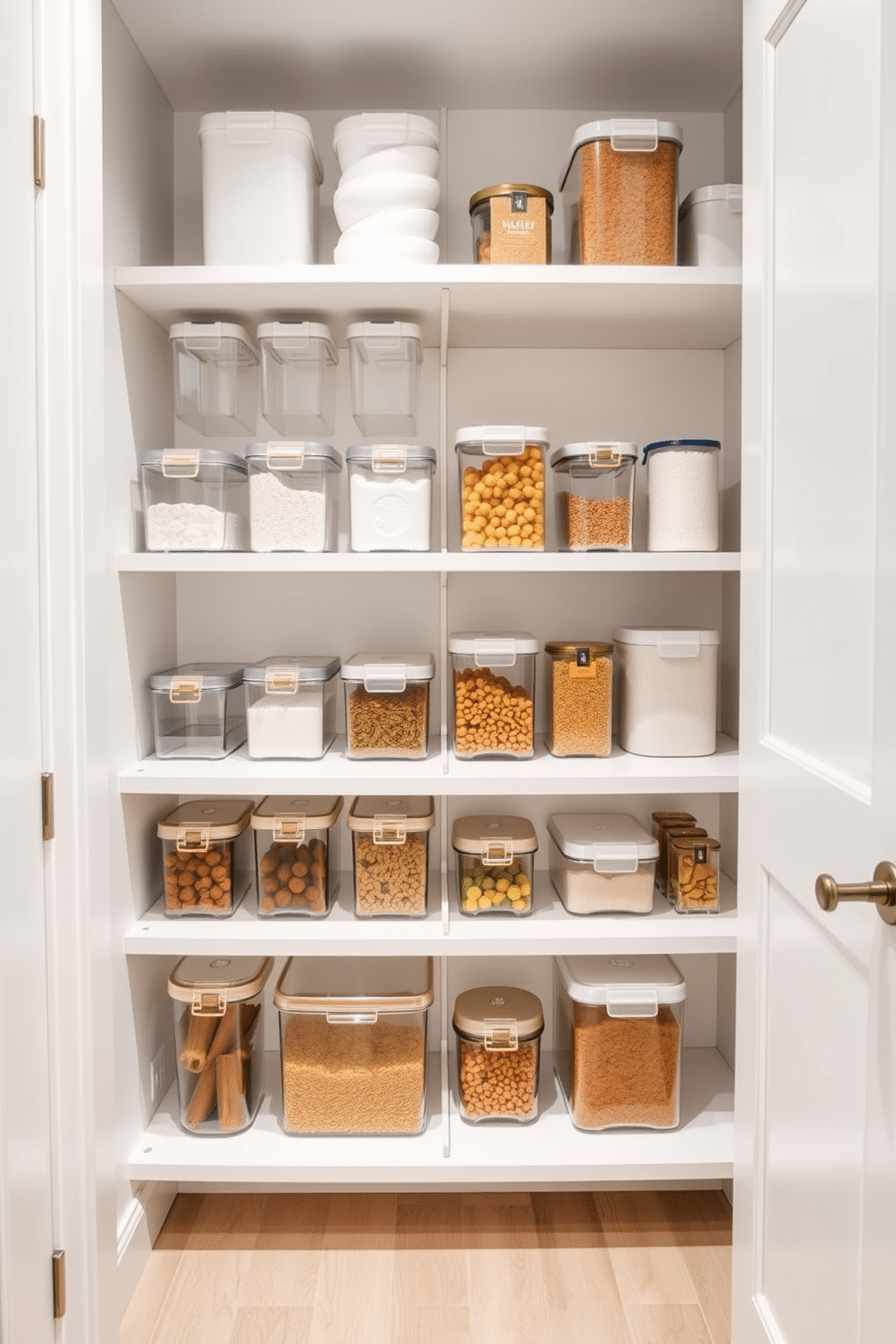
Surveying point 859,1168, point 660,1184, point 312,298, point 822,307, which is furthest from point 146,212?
point 660,1184

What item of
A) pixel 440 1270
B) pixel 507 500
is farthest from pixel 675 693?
pixel 440 1270

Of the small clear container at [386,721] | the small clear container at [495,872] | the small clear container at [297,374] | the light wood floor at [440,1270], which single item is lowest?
the light wood floor at [440,1270]

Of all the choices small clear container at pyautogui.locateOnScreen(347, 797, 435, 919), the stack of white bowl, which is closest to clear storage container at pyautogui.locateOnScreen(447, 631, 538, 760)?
small clear container at pyautogui.locateOnScreen(347, 797, 435, 919)

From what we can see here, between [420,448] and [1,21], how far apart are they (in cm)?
90

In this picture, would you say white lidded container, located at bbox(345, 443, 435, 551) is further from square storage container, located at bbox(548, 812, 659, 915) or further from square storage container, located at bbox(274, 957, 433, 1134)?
square storage container, located at bbox(274, 957, 433, 1134)

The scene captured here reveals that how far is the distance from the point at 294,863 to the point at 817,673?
114 cm

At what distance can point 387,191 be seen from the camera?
1.85 m

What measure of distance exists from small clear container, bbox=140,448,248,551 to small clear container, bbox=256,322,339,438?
0.18 meters

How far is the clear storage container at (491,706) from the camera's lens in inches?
76.6

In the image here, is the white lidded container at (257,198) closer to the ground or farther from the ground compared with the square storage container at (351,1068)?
farther from the ground

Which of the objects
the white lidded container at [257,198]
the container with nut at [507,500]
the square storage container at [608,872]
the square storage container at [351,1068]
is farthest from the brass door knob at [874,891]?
the white lidded container at [257,198]

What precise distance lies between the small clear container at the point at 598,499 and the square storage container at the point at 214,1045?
1.08 metres

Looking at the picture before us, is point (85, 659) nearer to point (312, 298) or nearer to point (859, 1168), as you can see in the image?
point (312, 298)

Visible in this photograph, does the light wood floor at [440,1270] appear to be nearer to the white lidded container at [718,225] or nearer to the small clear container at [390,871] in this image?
the small clear container at [390,871]
